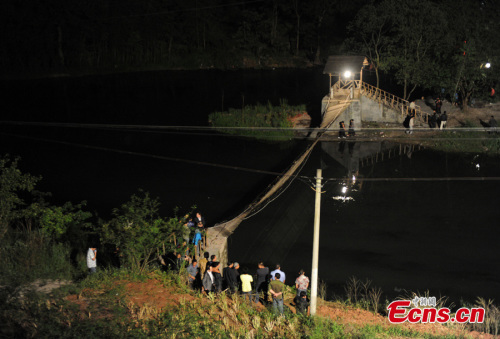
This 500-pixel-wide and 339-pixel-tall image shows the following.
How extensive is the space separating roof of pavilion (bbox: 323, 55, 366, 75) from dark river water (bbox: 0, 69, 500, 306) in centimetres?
454

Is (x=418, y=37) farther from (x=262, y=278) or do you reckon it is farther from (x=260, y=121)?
(x=262, y=278)

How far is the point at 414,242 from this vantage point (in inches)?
755

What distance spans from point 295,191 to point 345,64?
1524 cm

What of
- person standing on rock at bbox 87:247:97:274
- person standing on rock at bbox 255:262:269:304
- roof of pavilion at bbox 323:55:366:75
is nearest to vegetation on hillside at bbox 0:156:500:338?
person standing on rock at bbox 87:247:97:274

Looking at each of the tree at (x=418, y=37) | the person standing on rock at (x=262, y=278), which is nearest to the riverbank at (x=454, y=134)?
the tree at (x=418, y=37)

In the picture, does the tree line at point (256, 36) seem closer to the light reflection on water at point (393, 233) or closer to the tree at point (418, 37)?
the tree at point (418, 37)

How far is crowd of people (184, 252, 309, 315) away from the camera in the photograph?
13.5 m

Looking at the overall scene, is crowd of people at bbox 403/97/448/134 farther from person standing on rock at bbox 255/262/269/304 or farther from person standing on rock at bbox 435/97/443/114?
person standing on rock at bbox 255/262/269/304

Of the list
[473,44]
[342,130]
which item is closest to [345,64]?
[342,130]

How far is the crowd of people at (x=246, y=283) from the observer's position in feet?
44.2

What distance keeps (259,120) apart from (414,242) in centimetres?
2124

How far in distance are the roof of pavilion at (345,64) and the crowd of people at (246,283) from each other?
2455 centimetres

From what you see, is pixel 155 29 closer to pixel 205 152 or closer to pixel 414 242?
pixel 205 152

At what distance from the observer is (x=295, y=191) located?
2486cm
